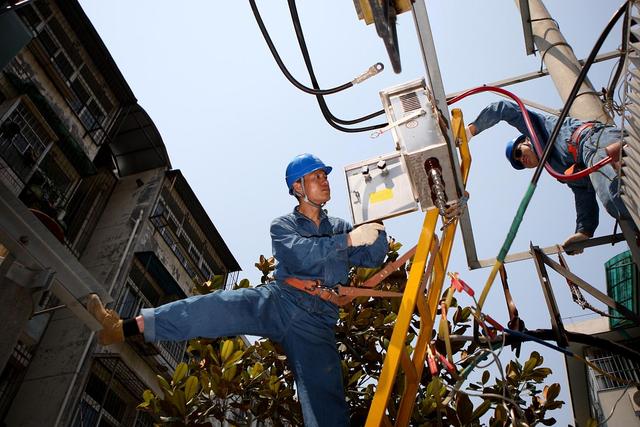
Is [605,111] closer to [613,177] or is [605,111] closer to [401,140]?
[613,177]

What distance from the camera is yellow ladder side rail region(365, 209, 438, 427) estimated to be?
2.58 m

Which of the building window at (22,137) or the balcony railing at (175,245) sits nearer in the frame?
the building window at (22,137)

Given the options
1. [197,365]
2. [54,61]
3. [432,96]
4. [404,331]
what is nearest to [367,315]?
[197,365]

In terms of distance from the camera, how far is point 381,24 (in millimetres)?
2760

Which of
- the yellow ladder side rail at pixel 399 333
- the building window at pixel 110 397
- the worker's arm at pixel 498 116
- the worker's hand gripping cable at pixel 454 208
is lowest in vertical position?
the yellow ladder side rail at pixel 399 333

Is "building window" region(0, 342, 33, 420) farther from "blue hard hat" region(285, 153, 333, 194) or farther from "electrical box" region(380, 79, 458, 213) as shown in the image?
"electrical box" region(380, 79, 458, 213)

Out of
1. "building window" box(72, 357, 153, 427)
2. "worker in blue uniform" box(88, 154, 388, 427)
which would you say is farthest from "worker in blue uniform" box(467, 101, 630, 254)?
"building window" box(72, 357, 153, 427)

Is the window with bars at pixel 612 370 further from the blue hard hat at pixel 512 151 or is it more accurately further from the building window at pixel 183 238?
the building window at pixel 183 238

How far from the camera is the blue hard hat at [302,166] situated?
4230 millimetres

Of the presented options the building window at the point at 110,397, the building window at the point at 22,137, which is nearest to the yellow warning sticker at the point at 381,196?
the building window at the point at 110,397

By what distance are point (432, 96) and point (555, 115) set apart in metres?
1.86

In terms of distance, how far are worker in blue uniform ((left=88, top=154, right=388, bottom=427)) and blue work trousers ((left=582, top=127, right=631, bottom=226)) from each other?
165 centimetres

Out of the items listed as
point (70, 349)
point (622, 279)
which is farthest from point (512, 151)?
point (70, 349)

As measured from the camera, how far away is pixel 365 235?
338 centimetres
